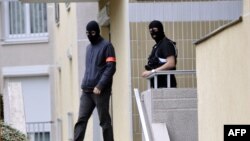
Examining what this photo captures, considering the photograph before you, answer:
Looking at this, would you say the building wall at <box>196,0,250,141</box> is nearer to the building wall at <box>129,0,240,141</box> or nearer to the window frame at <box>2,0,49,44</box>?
the building wall at <box>129,0,240,141</box>

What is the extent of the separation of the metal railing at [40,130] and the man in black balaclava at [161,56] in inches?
782

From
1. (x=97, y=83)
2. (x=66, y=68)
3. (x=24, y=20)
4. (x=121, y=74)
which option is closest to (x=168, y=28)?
(x=97, y=83)

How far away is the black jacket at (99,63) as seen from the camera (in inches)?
523

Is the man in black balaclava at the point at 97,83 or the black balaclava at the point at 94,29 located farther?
the black balaclava at the point at 94,29

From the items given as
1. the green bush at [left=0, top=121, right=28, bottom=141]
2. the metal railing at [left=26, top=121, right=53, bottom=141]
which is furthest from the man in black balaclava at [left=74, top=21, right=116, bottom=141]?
the metal railing at [left=26, top=121, right=53, bottom=141]

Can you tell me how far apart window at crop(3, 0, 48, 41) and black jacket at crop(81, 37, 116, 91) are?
64.4 feet

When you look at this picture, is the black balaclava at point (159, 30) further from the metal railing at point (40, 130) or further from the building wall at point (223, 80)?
the metal railing at point (40, 130)

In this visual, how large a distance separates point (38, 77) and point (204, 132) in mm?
22356

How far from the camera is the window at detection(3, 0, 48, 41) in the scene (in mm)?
33188

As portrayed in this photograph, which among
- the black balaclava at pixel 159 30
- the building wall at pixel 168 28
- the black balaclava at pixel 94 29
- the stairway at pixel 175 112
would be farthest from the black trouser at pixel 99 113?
the stairway at pixel 175 112

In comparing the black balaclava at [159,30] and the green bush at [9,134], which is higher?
the black balaclava at [159,30]

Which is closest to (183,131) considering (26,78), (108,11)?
(108,11)

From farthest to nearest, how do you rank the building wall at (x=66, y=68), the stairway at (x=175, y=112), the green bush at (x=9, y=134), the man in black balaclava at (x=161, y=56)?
the building wall at (x=66, y=68) < the green bush at (x=9, y=134) < the man in black balaclava at (x=161, y=56) < the stairway at (x=175, y=112)

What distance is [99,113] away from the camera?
43.9 ft
